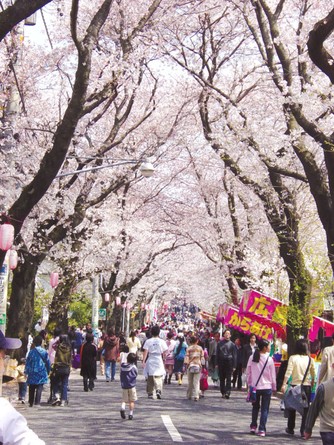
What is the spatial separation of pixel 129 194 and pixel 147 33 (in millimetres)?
18097

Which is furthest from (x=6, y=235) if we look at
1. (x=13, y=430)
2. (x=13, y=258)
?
(x=13, y=430)

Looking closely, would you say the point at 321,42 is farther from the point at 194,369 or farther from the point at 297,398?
the point at 194,369

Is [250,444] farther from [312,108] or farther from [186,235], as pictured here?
[186,235]

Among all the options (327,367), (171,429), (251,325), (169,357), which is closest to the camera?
A: (327,367)

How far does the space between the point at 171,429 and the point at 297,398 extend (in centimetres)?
207

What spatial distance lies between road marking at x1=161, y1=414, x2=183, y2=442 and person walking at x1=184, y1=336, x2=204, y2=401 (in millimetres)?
4086

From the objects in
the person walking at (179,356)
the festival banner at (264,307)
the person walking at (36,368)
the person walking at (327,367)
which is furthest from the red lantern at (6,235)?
the person walking at (179,356)

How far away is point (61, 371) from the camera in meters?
17.0

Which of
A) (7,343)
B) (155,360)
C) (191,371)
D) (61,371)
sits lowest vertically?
(7,343)

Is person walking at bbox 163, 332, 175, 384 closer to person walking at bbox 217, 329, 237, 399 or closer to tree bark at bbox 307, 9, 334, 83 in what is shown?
person walking at bbox 217, 329, 237, 399

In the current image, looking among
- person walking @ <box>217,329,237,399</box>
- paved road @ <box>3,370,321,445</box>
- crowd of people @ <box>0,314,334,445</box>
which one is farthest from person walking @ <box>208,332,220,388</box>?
paved road @ <box>3,370,321,445</box>

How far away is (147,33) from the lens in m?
20.6

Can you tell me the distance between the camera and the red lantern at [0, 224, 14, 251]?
14.3m

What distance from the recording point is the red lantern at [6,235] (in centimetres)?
1432
